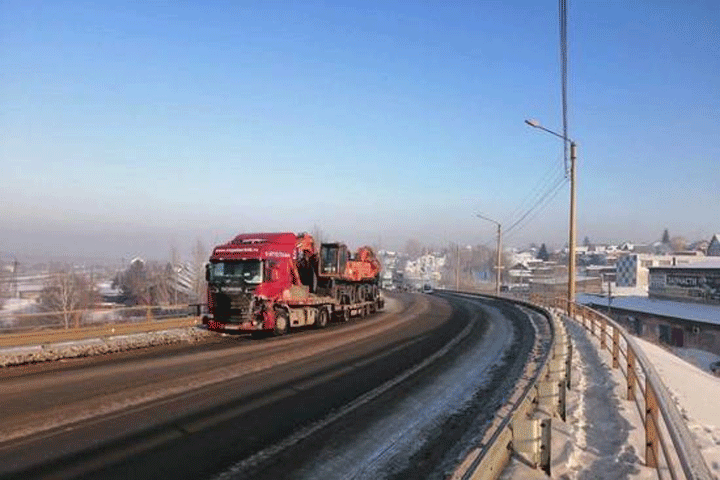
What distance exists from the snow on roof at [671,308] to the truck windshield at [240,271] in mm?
38828

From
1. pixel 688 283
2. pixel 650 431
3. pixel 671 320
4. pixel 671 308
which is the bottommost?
pixel 671 320

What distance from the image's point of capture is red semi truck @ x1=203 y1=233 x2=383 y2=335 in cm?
2423

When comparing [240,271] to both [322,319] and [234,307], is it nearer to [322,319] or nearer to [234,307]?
[234,307]

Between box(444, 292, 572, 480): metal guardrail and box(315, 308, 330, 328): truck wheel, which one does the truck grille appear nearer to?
box(315, 308, 330, 328): truck wheel

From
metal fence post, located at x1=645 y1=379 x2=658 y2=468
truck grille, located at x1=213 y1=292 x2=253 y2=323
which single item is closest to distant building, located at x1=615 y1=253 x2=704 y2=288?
truck grille, located at x1=213 y1=292 x2=253 y2=323

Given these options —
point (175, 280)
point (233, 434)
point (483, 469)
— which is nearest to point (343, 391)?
point (233, 434)

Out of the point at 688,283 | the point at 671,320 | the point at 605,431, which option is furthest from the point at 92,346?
the point at 688,283

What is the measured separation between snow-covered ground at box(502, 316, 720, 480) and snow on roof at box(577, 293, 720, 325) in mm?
40398

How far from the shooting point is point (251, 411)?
10.8 meters

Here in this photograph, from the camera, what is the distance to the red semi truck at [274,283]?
2423 cm

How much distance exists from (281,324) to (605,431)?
17.2 metres

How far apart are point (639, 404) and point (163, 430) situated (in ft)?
23.8

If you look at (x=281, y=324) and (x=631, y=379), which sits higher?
(x=631, y=379)

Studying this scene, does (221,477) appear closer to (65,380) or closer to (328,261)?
(65,380)
